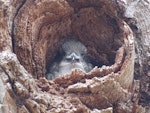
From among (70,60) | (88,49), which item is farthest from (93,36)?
(70,60)

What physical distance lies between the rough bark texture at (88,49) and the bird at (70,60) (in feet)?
0.09

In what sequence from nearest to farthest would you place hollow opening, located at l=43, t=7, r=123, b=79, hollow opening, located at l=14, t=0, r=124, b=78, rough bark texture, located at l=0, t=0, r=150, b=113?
rough bark texture, located at l=0, t=0, r=150, b=113 → hollow opening, located at l=14, t=0, r=124, b=78 → hollow opening, located at l=43, t=7, r=123, b=79

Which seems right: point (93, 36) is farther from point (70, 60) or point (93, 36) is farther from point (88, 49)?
point (70, 60)

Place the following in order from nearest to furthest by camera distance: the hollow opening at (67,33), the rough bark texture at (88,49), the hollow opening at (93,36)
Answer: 1. the rough bark texture at (88,49)
2. the hollow opening at (67,33)
3. the hollow opening at (93,36)

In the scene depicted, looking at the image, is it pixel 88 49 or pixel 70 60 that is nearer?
pixel 70 60

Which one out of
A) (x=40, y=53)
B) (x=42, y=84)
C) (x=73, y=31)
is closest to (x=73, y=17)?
(x=73, y=31)

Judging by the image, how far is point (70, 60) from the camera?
2.32 metres

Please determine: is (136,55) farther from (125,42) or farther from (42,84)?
(42,84)

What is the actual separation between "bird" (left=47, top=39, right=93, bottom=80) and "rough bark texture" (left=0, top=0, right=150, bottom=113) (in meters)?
0.03

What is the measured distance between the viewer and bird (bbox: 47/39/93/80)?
90.1 inches

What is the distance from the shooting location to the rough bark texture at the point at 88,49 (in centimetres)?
180

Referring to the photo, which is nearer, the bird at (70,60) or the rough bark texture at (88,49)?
the rough bark texture at (88,49)

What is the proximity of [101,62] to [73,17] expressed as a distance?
0.22 m

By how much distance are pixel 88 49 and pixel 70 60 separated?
5.4 inches
